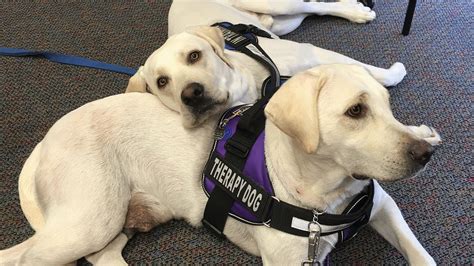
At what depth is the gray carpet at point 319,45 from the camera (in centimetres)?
206

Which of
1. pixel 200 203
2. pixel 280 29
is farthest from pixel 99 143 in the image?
pixel 280 29

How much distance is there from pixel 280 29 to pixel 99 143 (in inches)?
59.6

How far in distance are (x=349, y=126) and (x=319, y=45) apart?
1.72 metres

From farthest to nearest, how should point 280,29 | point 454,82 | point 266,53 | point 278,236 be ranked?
point 280,29, point 454,82, point 266,53, point 278,236

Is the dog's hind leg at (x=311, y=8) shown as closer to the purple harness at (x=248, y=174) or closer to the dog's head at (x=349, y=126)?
the purple harness at (x=248, y=174)

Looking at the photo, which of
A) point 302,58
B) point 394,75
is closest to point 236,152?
point 302,58

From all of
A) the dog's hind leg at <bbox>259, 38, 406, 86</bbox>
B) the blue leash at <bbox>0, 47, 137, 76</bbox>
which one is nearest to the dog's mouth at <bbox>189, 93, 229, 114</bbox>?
the dog's hind leg at <bbox>259, 38, 406, 86</bbox>

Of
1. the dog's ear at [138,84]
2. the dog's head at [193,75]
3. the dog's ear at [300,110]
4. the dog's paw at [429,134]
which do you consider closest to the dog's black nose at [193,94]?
the dog's head at [193,75]

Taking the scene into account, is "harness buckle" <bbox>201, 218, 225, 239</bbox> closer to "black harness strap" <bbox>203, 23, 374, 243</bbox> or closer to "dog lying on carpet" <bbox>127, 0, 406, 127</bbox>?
"black harness strap" <bbox>203, 23, 374, 243</bbox>

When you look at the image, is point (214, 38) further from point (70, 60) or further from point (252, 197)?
point (70, 60)

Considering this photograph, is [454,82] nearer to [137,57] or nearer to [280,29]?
[280,29]

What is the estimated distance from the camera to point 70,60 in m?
3.05

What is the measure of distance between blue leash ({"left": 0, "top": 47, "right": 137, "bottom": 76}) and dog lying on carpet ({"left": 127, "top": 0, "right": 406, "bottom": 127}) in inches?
15.4

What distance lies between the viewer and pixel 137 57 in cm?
312
